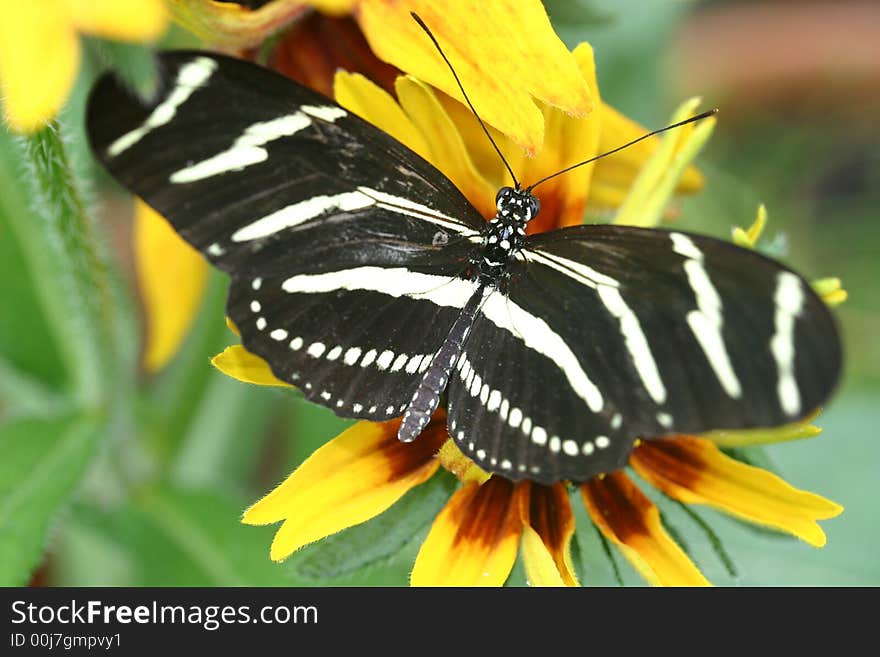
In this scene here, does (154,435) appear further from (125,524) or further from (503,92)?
(503,92)

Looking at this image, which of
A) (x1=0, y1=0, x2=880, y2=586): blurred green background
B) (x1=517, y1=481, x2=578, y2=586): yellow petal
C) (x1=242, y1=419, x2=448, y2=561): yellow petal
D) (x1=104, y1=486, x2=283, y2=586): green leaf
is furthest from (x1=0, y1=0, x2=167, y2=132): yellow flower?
(x1=104, y1=486, x2=283, y2=586): green leaf

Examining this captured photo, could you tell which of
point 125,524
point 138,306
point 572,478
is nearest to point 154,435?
point 125,524

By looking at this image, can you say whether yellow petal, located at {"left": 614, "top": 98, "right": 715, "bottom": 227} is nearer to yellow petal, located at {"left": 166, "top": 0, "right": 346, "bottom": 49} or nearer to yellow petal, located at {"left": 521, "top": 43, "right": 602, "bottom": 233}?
yellow petal, located at {"left": 521, "top": 43, "right": 602, "bottom": 233}

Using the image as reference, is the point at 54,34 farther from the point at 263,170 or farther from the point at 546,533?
the point at 546,533

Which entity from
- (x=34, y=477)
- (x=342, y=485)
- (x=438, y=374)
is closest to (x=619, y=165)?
(x=438, y=374)
